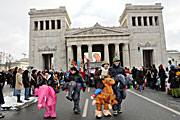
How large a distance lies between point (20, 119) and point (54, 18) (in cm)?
4227

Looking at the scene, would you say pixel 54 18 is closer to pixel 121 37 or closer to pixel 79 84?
pixel 121 37

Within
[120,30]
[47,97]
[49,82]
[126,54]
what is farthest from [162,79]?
[120,30]

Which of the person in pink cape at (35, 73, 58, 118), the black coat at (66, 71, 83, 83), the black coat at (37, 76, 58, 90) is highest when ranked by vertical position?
the black coat at (66, 71, 83, 83)

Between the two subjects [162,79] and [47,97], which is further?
[162,79]

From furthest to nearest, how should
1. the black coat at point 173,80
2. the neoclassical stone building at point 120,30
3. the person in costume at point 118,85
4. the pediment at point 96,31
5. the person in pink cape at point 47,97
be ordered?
1. the neoclassical stone building at point 120,30
2. the pediment at point 96,31
3. the black coat at point 173,80
4. the person in costume at point 118,85
5. the person in pink cape at point 47,97

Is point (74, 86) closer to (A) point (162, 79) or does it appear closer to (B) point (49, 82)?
(B) point (49, 82)

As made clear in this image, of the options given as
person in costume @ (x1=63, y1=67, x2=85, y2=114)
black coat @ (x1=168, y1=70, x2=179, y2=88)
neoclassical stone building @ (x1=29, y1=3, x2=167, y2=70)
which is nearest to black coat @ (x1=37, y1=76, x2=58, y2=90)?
person in costume @ (x1=63, y1=67, x2=85, y2=114)

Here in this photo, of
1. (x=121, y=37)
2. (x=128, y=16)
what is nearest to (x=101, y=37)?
(x=121, y=37)

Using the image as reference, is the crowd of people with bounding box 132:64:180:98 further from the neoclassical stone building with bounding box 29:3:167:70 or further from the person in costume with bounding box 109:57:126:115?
the neoclassical stone building with bounding box 29:3:167:70

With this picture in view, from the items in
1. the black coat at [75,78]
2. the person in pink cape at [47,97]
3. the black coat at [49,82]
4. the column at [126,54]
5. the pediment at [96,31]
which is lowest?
the person in pink cape at [47,97]

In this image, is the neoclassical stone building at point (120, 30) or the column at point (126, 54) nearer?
the column at point (126, 54)

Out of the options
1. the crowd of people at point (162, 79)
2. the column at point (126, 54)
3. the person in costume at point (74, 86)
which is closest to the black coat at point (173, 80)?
the crowd of people at point (162, 79)

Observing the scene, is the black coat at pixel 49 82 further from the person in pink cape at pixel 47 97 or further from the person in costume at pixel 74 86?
the person in costume at pixel 74 86

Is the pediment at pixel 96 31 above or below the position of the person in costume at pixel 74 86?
above
